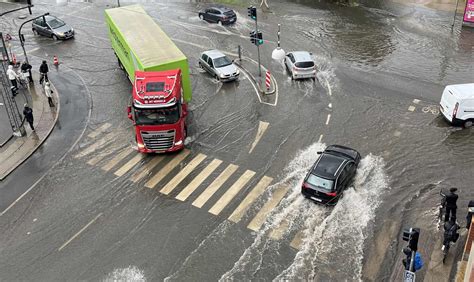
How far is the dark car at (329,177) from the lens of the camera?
62.7ft

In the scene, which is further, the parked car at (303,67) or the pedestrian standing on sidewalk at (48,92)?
the parked car at (303,67)

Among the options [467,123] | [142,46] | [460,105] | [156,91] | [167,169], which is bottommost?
[167,169]

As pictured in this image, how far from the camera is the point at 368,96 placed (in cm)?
2861

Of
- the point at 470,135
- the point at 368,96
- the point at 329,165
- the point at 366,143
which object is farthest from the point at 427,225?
the point at 368,96

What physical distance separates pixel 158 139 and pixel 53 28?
22.7 meters

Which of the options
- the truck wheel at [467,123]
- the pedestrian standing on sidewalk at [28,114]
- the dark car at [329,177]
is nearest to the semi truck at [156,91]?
the pedestrian standing on sidewalk at [28,114]

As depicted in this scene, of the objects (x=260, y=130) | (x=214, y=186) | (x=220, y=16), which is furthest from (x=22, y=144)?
(x=220, y=16)

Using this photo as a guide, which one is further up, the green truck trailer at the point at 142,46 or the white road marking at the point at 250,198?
the green truck trailer at the point at 142,46

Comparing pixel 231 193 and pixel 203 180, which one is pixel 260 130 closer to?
A: pixel 203 180

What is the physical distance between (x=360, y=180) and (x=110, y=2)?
38.1 meters

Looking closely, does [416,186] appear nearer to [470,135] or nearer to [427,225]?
[427,225]

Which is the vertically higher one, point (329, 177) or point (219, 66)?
point (329, 177)

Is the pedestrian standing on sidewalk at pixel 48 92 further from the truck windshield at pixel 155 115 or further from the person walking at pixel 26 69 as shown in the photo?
the truck windshield at pixel 155 115

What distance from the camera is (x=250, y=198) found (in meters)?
20.2
